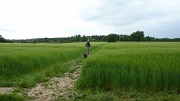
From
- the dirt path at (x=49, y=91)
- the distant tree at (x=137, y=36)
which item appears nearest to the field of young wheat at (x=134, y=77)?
the dirt path at (x=49, y=91)

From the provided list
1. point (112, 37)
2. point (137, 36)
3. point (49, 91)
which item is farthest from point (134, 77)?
point (137, 36)

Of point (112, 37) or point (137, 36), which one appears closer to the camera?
point (137, 36)

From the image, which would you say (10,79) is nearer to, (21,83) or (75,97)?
(21,83)

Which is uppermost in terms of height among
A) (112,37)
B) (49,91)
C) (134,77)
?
(112,37)

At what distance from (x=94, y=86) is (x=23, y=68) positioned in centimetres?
535

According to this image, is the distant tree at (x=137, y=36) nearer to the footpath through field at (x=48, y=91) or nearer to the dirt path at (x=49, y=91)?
the dirt path at (x=49, y=91)

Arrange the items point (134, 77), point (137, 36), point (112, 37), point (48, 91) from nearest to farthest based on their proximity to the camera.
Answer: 1. point (48, 91)
2. point (134, 77)
3. point (137, 36)
4. point (112, 37)

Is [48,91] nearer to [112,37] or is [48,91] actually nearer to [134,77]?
[134,77]

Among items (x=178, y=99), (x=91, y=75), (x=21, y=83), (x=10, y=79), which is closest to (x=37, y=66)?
(x=10, y=79)

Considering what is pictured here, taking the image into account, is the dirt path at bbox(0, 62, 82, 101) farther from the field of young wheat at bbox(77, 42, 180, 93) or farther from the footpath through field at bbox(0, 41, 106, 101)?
the field of young wheat at bbox(77, 42, 180, 93)

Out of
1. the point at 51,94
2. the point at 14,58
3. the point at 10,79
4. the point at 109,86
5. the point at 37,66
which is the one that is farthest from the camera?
the point at 37,66

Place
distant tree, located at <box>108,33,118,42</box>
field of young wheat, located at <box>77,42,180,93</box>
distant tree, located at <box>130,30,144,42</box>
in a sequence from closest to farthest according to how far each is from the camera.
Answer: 1. field of young wheat, located at <box>77,42,180,93</box>
2. distant tree, located at <box>108,33,118,42</box>
3. distant tree, located at <box>130,30,144,42</box>

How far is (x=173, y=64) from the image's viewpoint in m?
8.41

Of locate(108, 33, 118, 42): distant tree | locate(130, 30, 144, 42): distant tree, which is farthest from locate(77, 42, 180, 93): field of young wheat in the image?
locate(130, 30, 144, 42): distant tree
